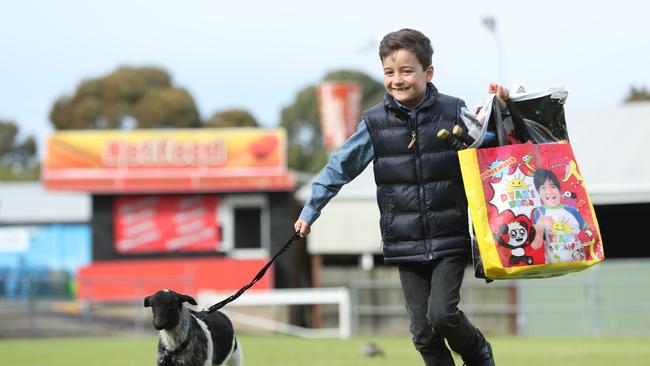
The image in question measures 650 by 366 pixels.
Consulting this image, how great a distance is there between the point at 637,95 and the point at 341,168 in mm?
73572

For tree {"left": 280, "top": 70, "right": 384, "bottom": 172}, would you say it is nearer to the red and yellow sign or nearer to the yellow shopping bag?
the red and yellow sign

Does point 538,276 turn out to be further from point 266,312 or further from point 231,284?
point 231,284

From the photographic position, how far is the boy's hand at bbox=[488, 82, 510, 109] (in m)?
7.58

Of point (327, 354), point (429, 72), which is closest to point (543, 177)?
point (429, 72)

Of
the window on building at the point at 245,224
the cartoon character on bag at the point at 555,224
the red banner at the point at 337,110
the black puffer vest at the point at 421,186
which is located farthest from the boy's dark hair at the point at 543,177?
the red banner at the point at 337,110

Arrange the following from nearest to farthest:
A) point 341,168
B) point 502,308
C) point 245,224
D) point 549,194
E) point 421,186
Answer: point 549,194 < point 421,186 < point 341,168 < point 502,308 < point 245,224

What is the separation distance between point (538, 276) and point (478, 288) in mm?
21187

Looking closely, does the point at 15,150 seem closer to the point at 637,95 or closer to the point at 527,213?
the point at 637,95

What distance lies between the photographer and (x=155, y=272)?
3509 centimetres

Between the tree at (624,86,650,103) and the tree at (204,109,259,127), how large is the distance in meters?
29.6

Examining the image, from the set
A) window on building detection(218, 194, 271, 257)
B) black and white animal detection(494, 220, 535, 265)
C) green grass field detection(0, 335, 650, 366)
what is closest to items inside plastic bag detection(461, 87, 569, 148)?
black and white animal detection(494, 220, 535, 265)

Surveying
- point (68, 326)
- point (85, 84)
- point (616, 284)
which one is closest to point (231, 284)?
point (68, 326)

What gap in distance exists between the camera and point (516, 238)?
23.7 feet

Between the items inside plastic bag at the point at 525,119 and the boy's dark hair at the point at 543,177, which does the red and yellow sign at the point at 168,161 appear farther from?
the boy's dark hair at the point at 543,177
